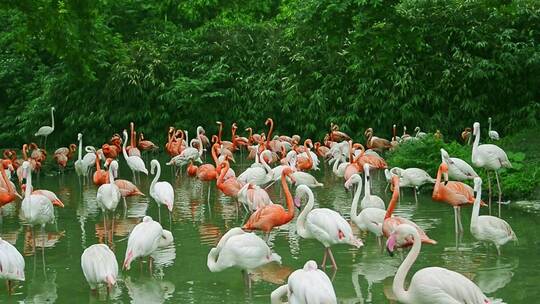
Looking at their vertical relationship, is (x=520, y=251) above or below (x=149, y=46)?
below

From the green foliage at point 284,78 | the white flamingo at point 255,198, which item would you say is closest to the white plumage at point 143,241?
the white flamingo at point 255,198

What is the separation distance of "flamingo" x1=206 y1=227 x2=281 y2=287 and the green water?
9.8 inches

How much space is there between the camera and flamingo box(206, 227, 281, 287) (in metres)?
7.53

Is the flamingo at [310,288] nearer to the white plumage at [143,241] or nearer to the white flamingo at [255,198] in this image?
the white plumage at [143,241]

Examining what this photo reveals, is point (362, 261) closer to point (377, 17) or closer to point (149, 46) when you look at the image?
point (377, 17)

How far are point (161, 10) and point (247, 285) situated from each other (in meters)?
19.5

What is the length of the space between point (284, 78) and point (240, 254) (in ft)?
48.5

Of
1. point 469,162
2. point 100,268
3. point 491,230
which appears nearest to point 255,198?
point 491,230

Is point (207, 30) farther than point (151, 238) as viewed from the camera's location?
Yes

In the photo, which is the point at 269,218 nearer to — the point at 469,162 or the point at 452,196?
the point at 452,196

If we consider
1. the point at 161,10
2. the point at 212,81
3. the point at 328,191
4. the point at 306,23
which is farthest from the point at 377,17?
the point at 161,10

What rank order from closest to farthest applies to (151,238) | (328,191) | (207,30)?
(151,238) → (328,191) → (207,30)

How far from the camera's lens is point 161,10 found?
26.1 meters

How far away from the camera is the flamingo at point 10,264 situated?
24.3 feet
